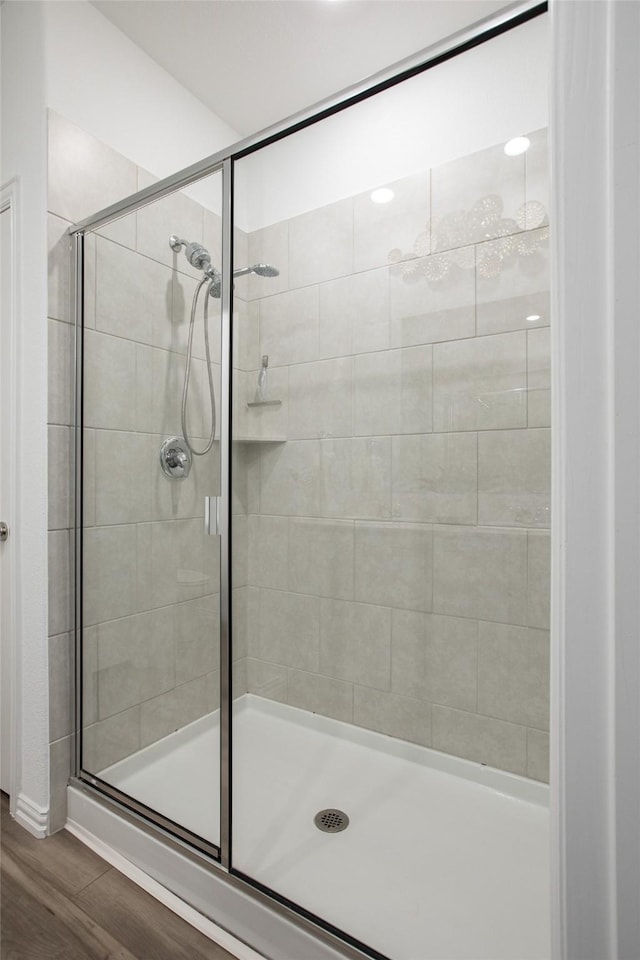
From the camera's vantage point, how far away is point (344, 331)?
1.92 metres

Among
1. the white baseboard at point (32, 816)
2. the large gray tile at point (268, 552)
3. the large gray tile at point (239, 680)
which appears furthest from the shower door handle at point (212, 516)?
the white baseboard at point (32, 816)

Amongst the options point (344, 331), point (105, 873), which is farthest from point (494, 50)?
point (105, 873)

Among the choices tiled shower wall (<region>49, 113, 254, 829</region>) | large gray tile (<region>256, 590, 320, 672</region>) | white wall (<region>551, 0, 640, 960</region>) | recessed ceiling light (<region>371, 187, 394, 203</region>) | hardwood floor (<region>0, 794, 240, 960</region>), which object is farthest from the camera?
large gray tile (<region>256, 590, 320, 672</region>)

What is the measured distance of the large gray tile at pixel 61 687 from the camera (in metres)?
1.61

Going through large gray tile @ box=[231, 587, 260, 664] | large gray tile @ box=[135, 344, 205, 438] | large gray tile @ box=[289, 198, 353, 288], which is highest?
large gray tile @ box=[289, 198, 353, 288]

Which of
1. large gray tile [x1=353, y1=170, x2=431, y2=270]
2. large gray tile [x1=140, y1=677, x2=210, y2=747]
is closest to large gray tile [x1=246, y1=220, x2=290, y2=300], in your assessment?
large gray tile [x1=353, y1=170, x2=431, y2=270]

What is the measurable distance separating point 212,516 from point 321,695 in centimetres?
102

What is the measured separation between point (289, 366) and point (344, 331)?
24cm

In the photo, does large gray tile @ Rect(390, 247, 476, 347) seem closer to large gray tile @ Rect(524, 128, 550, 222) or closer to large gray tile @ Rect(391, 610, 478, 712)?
large gray tile @ Rect(524, 128, 550, 222)

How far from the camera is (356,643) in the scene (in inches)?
77.7

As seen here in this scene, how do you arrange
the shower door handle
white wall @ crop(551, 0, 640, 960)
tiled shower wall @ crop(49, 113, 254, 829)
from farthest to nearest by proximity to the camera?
tiled shower wall @ crop(49, 113, 254, 829) < the shower door handle < white wall @ crop(551, 0, 640, 960)

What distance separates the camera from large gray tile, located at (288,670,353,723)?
199 centimetres

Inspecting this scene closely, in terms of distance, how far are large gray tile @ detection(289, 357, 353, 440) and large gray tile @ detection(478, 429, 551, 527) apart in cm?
51

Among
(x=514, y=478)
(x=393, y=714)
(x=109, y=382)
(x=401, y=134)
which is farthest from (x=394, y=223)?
(x=393, y=714)
